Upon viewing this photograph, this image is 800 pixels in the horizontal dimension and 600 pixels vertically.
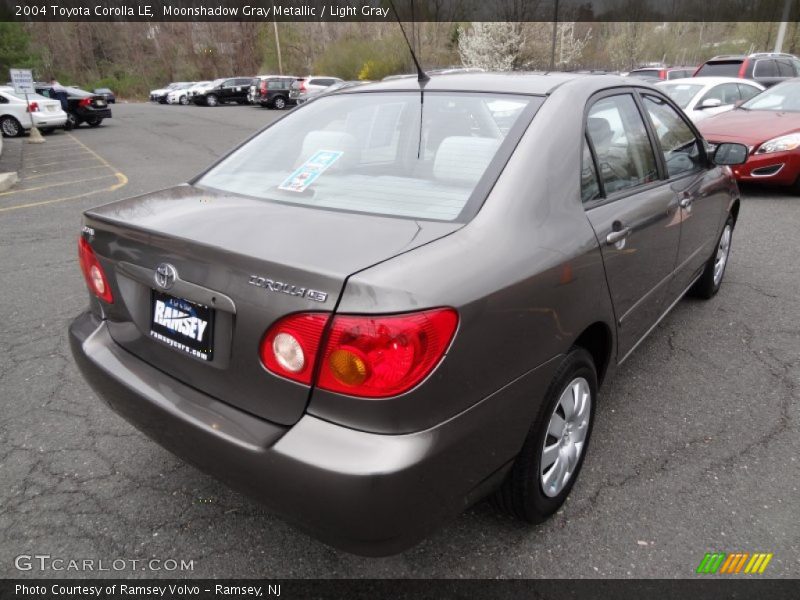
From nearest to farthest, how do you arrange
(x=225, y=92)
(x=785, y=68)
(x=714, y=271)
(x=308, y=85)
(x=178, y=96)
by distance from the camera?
(x=714, y=271), (x=785, y=68), (x=308, y=85), (x=225, y=92), (x=178, y=96)

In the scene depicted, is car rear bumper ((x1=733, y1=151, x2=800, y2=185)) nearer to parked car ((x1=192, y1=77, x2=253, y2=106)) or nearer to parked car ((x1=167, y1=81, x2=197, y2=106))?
parked car ((x1=192, y1=77, x2=253, y2=106))

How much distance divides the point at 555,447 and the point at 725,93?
35.3 feet

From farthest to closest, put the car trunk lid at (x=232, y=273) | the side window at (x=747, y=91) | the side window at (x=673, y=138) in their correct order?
1. the side window at (x=747, y=91)
2. the side window at (x=673, y=138)
3. the car trunk lid at (x=232, y=273)

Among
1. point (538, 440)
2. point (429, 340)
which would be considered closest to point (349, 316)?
point (429, 340)

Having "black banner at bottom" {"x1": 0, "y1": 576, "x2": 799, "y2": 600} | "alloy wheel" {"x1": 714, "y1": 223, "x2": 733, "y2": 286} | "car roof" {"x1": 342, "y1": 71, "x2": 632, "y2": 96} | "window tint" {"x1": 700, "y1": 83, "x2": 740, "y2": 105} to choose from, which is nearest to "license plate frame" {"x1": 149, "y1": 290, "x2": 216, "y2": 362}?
"black banner at bottom" {"x1": 0, "y1": 576, "x2": 799, "y2": 600}

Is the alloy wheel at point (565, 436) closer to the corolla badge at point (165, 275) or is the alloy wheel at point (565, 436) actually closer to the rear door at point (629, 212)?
the rear door at point (629, 212)

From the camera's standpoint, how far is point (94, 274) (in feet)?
7.34

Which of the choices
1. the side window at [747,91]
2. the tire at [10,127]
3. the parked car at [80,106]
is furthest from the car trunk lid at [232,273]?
the parked car at [80,106]

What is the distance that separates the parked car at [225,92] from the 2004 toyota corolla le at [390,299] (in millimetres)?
35598

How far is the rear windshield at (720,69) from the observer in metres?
13.2

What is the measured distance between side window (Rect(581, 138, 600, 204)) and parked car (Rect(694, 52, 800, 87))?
42.9ft

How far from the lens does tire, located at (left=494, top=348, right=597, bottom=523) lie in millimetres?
2037

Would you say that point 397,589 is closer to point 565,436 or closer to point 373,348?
point 565,436

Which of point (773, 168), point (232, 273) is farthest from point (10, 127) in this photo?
point (232, 273)
